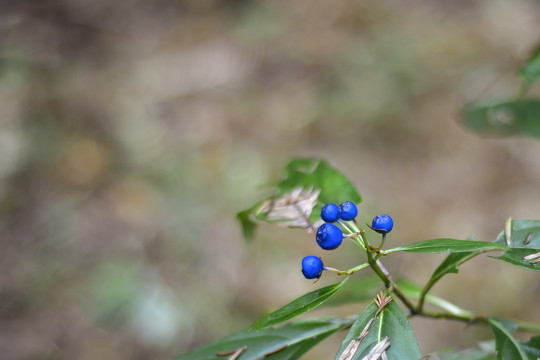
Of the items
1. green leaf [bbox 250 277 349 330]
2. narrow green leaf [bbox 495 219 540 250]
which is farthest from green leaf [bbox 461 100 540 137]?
green leaf [bbox 250 277 349 330]

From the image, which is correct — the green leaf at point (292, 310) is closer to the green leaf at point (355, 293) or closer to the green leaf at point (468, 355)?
the green leaf at point (355, 293)

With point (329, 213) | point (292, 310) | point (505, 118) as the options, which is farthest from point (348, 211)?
point (505, 118)

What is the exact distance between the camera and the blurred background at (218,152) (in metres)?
3.94

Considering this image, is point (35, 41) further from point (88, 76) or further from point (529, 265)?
point (529, 265)

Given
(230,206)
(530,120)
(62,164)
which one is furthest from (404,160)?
(62,164)

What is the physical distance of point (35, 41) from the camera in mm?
5230

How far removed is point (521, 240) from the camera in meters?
1.33

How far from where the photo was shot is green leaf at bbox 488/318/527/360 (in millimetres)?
1419

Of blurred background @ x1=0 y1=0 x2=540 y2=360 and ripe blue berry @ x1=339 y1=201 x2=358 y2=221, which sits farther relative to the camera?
blurred background @ x1=0 y1=0 x2=540 y2=360

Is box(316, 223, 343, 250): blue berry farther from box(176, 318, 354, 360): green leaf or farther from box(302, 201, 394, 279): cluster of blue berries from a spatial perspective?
box(176, 318, 354, 360): green leaf

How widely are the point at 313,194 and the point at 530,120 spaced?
3.24ft

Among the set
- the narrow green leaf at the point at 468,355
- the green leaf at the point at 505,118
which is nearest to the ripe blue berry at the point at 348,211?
the narrow green leaf at the point at 468,355

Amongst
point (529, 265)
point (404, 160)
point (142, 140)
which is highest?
point (142, 140)

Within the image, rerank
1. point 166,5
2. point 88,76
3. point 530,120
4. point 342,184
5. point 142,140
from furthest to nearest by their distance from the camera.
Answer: point 166,5 < point 88,76 < point 142,140 < point 530,120 < point 342,184
